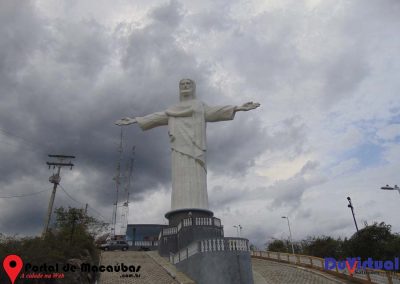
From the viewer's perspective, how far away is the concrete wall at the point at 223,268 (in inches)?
518

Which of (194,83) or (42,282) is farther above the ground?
(194,83)

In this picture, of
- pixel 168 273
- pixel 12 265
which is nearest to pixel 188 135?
pixel 168 273

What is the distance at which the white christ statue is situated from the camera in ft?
66.1

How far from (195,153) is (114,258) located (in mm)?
7548

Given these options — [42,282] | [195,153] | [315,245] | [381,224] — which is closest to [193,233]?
[195,153]

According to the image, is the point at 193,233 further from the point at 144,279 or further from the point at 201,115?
the point at 201,115

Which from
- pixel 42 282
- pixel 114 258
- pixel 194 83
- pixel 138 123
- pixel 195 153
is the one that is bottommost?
pixel 42 282

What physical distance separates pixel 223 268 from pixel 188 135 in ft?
32.3

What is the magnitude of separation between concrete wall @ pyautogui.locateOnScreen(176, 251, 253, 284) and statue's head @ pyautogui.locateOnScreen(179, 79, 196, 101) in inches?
462

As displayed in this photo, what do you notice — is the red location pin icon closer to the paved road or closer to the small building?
the paved road

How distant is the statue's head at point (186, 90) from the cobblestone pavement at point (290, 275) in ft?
37.2

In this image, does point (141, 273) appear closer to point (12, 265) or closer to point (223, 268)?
point (223, 268)

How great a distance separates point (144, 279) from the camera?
14.1 m

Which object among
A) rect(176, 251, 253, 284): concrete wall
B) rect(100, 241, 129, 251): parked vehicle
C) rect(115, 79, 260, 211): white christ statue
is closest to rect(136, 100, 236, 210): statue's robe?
rect(115, 79, 260, 211): white christ statue
